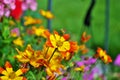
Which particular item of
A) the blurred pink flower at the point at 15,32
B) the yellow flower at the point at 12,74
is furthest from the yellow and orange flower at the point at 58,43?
the blurred pink flower at the point at 15,32

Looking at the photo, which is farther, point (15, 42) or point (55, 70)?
point (15, 42)

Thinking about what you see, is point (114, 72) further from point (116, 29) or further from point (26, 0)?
point (26, 0)

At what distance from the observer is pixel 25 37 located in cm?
331

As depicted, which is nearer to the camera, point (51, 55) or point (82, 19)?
point (51, 55)

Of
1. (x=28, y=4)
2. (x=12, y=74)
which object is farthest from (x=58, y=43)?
(x=28, y=4)

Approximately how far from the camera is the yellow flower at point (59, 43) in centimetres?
224

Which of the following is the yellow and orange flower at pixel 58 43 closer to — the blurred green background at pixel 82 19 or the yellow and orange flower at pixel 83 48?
the yellow and orange flower at pixel 83 48

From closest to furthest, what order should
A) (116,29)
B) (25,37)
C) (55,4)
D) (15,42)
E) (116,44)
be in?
(15,42) < (25,37) < (116,44) < (116,29) < (55,4)

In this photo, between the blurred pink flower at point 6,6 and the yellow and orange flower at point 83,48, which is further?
the yellow and orange flower at point 83,48

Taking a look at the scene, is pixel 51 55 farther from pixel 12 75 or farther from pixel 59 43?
pixel 12 75

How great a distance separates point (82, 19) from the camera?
7637 millimetres

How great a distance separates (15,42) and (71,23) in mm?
4837

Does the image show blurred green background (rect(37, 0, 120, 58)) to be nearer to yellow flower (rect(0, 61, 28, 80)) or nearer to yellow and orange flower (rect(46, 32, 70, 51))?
yellow and orange flower (rect(46, 32, 70, 51))

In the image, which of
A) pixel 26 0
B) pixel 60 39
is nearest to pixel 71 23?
pixel 26 0
